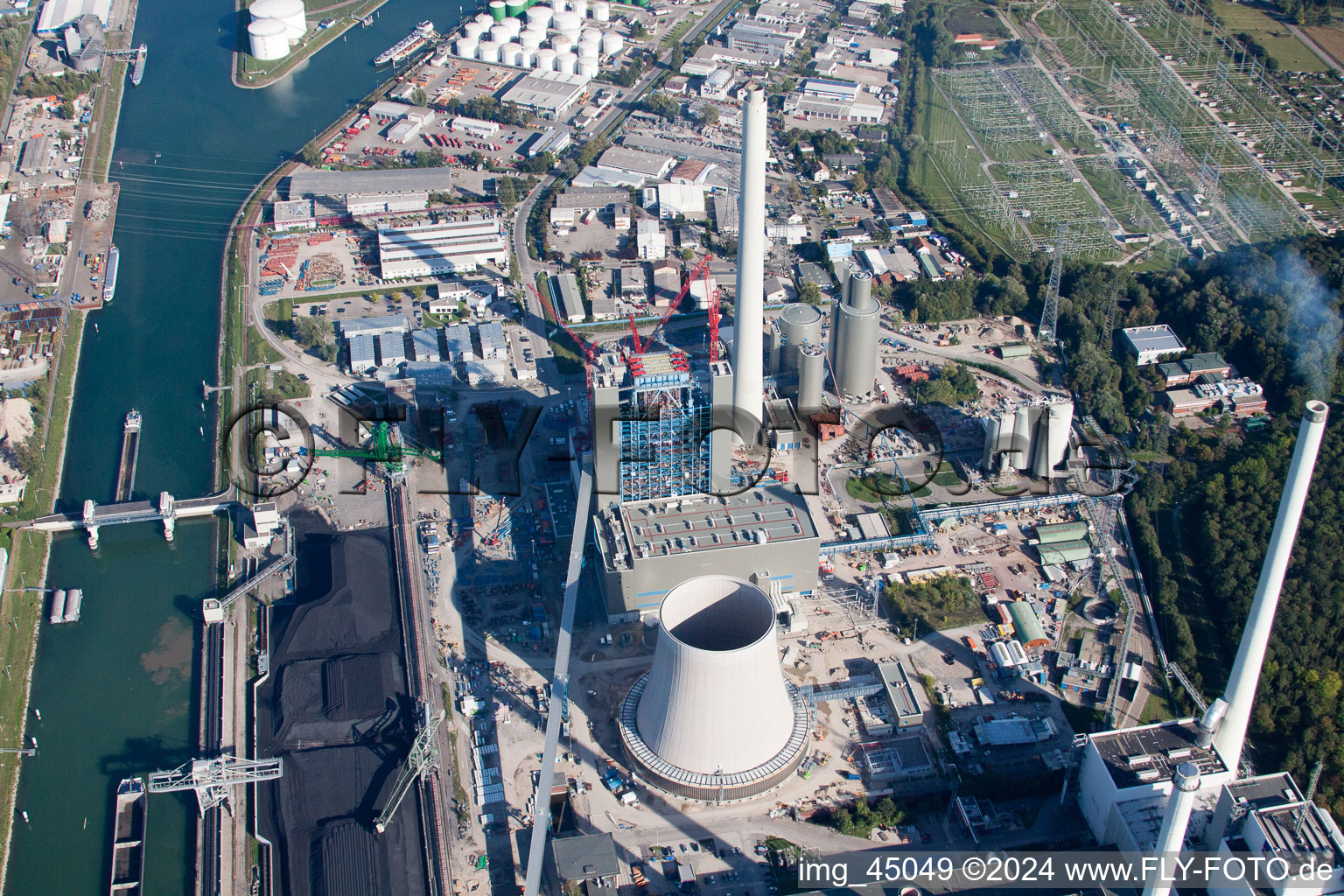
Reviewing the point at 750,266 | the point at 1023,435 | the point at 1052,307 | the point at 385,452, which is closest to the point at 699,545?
the point at 750,266

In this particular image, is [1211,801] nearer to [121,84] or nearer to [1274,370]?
[1274,370]

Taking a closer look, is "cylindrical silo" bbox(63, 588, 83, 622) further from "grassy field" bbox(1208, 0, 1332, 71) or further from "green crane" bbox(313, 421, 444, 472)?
"grassy field" bbox(1208, 0, 1332, 71)

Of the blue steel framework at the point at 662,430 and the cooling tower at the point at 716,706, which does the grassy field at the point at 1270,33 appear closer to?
the blue steel framework at the point at 662,430

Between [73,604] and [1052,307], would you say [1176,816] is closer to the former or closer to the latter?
[1052,307]

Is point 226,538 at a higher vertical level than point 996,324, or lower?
lower

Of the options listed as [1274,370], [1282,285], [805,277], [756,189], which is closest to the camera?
[756,189]

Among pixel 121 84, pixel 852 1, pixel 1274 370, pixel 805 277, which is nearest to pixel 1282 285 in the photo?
pixel 1274 370
